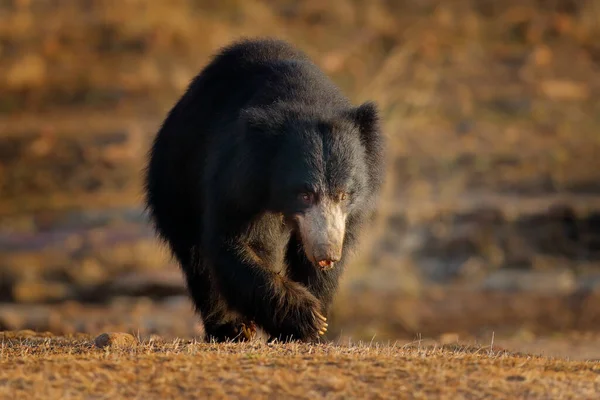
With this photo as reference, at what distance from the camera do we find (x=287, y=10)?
26484 millimetres

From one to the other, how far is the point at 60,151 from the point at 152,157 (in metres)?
12.1

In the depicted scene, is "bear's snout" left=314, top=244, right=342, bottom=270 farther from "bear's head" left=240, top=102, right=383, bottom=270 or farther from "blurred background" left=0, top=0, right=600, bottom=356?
"blurred background" left=0, top=0, right=600, bottom=356

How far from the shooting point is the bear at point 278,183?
6.70 metres

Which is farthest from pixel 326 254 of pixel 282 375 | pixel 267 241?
pixel 282 375

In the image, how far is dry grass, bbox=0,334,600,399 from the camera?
17.3ft

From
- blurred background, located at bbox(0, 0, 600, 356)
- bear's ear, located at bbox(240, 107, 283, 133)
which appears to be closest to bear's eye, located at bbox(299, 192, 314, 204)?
bear's ear, located at bbox(240, 107, 283, 133)

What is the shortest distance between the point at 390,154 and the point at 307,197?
12374 millimetres

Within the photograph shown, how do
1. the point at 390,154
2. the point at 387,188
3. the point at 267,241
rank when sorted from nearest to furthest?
the point at 267,241 < the point at 387,188 < the point at 390,154

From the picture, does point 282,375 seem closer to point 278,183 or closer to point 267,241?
point 278,183

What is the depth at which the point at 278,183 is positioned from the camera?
679 centimetres

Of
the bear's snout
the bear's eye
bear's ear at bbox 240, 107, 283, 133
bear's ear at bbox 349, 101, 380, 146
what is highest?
bear's ear at bbox 349, 101, 380, 146

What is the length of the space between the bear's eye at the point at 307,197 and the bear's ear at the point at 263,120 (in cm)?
39

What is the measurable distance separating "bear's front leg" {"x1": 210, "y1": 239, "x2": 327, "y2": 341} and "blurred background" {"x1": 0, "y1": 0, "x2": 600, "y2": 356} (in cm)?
289

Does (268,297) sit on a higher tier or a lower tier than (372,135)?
lower
